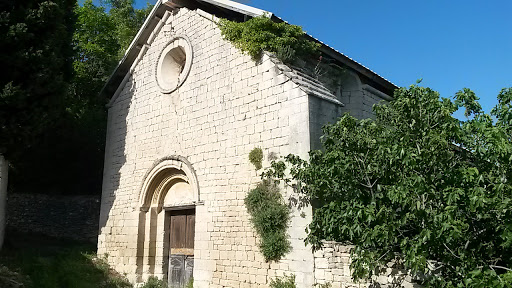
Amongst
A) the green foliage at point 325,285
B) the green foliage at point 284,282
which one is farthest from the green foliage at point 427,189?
the green foliage at point 284,282

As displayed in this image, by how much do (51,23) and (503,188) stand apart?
10116 millimetres

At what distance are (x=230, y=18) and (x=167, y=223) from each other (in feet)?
17.8

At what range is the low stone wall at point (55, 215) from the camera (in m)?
13.8

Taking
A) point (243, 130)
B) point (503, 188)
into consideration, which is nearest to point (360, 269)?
point (503, 188)

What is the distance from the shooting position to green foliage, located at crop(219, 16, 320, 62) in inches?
328

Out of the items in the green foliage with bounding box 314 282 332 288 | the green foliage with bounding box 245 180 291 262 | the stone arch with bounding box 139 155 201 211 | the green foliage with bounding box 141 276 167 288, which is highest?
the stone arch with bounding box 139 155 201 211

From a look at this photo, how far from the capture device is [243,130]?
8539 mm

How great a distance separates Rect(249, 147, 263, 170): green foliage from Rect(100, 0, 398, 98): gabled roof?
1.54 metres

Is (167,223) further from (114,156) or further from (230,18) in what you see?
(230,18)

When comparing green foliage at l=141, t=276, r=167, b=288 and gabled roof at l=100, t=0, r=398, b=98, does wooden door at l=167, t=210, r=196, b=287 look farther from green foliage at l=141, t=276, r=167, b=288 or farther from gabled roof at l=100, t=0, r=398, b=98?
gabled roof at l=100, t=0, r=398, b=98

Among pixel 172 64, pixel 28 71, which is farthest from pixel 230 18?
pixel 28 71

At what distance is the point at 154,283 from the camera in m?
9.83

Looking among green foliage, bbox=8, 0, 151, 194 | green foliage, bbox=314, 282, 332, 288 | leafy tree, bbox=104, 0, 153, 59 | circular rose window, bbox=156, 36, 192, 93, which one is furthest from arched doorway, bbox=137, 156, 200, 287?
leafy tree, bbox=104, 0, 153, 59

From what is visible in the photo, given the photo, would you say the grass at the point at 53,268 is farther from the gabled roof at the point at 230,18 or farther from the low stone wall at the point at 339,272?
the low stone wall at the point at 339,272
